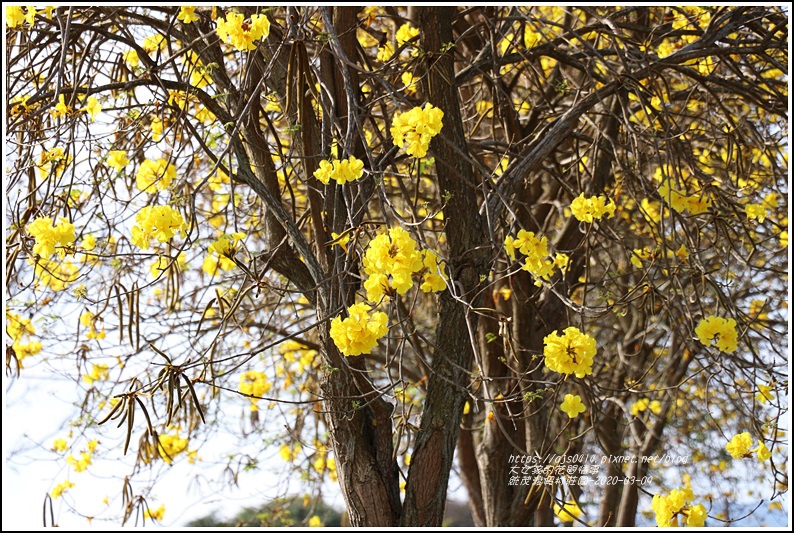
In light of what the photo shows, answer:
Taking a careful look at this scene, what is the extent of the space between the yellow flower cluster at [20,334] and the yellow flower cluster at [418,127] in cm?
147

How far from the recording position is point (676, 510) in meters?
1.89

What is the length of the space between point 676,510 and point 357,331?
99 cm

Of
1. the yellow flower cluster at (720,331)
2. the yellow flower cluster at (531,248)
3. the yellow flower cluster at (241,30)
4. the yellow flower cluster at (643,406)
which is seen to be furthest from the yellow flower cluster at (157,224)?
the yellow flower cluster at (643,406)

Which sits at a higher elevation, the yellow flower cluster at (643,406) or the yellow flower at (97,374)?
the yellow flower at (97,374)

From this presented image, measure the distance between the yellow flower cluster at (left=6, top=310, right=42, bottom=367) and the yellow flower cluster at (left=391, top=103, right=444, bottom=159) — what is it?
147cm

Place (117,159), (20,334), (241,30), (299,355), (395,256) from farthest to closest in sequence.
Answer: (299,355)
(20,334)
(117,159)
(241,30)
(395,256)

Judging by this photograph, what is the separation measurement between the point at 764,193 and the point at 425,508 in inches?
107

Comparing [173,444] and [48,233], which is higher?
[48,233]

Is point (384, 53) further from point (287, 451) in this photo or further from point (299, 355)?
point (287, 451)

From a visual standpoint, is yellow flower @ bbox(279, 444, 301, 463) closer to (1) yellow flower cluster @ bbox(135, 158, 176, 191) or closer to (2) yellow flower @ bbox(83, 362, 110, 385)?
(2) yellow flower @ bbox(83, 362, 110, 385)

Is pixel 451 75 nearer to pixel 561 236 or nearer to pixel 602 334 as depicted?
pixel 561 236

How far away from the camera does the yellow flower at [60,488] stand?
335cm

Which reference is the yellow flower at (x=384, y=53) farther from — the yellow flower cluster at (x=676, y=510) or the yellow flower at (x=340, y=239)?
the yellow flower cluster at (x=676, y=510)

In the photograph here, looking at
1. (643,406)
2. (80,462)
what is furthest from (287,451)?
(643,406)
